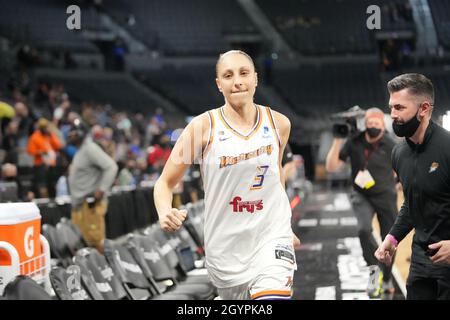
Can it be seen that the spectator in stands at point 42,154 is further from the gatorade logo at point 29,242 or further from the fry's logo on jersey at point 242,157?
the fry's logo on jersey at point 242,157

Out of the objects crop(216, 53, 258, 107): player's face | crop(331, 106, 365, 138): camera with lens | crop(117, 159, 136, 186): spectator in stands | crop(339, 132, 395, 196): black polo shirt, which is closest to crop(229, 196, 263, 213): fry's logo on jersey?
crop(216, 53, 258, 107): player's face

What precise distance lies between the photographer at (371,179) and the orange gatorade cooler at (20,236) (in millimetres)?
3193

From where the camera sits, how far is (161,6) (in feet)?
103

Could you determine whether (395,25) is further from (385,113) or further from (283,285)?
(283,285)

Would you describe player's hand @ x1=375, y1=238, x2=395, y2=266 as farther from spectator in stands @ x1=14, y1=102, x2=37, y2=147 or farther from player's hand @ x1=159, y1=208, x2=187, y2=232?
spectator in stands @ x1=14, y1=102, x2=37, y2=147

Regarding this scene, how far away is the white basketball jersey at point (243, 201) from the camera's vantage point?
4.41 metres

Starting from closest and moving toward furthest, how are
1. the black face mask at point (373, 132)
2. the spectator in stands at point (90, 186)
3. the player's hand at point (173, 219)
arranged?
the player's hand at point (173, 219)
the black face mask at point (373, 132)
the spectator in stands at point (90, 186)

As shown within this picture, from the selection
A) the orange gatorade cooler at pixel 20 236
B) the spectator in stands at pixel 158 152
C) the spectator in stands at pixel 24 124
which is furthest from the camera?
the spectator in stands at pixel 158 152

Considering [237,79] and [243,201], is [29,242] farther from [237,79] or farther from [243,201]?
[237,79]

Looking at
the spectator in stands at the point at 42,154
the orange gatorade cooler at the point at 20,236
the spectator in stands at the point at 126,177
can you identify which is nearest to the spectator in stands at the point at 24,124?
the spectator in stands at the point at 42,154

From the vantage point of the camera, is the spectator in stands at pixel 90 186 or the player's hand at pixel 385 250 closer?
the player's hand at pixel 385 250

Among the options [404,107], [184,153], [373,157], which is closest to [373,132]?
[373,157]

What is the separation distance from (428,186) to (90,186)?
6.28 m
